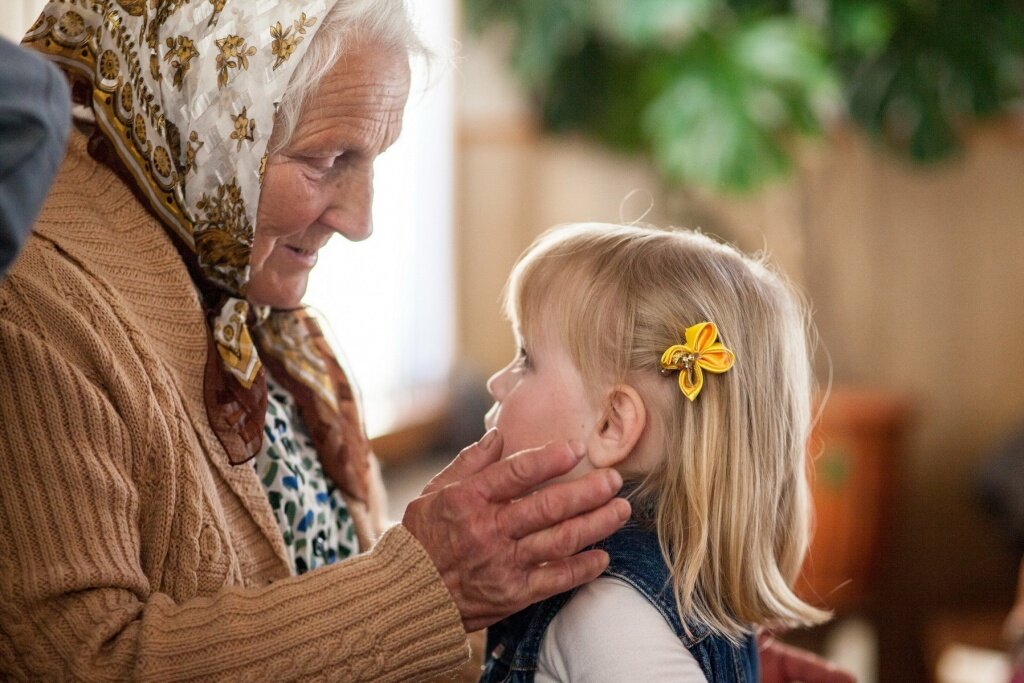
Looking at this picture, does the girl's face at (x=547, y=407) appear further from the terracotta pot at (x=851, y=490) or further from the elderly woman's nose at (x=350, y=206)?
the terracotta pot at (x=851, y=490)

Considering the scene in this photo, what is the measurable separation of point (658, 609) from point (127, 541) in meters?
0.58

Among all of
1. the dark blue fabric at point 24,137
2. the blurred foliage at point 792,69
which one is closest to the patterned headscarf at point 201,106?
the dark blue fabric at point 24,137

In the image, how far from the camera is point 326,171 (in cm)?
143

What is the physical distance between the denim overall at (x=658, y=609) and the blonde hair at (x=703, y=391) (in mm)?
19

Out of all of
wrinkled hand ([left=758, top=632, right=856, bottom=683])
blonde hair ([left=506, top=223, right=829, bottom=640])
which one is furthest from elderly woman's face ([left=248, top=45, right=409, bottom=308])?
wrinkled hand ([left=758, top=632, right=856, bottom=683])

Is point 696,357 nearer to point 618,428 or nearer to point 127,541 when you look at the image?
point 618,428

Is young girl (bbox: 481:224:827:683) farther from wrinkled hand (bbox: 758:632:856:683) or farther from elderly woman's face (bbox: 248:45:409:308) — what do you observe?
elderly woman's face (bbox: 248:45:409:308)

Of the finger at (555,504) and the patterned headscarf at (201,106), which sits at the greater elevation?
the patterned headscarf at (201,106)

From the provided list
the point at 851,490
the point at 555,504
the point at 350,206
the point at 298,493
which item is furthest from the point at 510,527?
the point at 851,490

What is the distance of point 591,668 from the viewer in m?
1.21

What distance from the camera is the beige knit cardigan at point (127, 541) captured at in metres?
1.04

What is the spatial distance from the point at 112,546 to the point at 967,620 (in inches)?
126

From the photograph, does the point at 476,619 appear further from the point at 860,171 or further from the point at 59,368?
the point at 860,171

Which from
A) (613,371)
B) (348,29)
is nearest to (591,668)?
(613,371)
